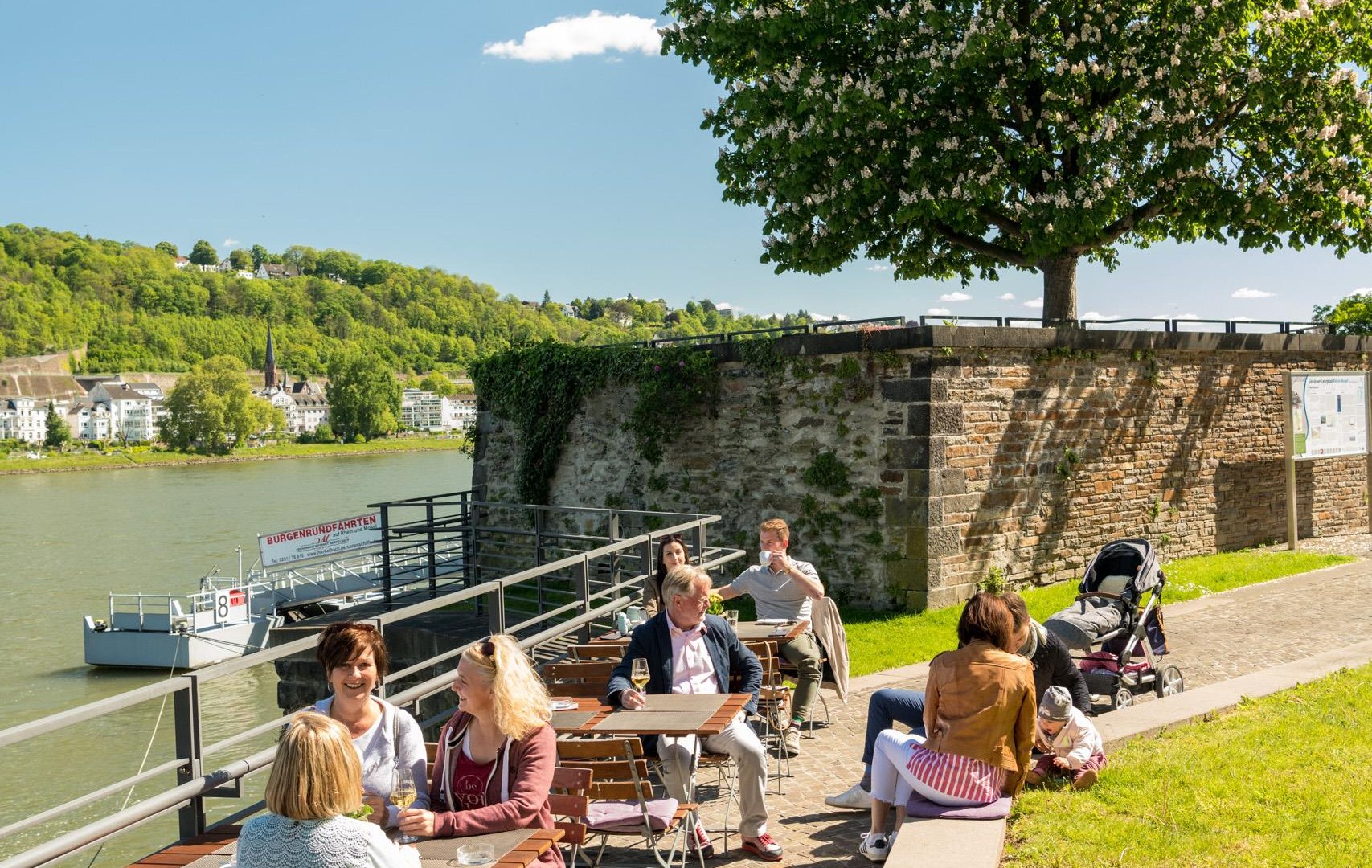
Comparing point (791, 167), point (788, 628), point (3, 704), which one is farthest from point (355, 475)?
point (788, 628)

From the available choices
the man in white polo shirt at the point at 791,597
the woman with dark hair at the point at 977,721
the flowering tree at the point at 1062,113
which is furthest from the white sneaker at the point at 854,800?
the flowering tree at the point at 1062,113

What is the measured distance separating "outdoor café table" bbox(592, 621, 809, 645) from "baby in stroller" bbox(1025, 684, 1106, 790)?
6.22ft

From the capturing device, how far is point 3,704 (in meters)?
22.0

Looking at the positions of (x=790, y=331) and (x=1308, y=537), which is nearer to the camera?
(x=790, y=331)

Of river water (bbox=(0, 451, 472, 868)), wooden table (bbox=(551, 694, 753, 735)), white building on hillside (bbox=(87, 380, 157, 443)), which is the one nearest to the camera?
wooden table (bbox=(551, 694, 753, 735))

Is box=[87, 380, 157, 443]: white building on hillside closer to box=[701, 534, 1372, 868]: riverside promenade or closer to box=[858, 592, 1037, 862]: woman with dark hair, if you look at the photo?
box=[701, 534, 1372, 868]: riverside promenade

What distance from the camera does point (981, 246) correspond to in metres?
15.9

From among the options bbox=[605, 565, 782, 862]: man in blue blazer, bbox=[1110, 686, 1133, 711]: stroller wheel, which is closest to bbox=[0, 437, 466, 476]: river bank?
bbox=[1110, 686, 1133, 711]: stroller wheel

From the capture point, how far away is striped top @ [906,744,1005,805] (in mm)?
4461

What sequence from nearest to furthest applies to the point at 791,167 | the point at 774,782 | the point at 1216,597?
the point at 774,782 < the point at 1216,597 < the point at 791,167

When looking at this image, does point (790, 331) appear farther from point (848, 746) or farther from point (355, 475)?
point (355, 475)

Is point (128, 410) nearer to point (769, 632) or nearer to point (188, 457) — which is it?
point (188, 457)

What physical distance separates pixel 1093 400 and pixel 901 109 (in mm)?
4309

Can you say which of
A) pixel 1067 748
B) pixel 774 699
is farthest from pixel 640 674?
pixel 1067 748
